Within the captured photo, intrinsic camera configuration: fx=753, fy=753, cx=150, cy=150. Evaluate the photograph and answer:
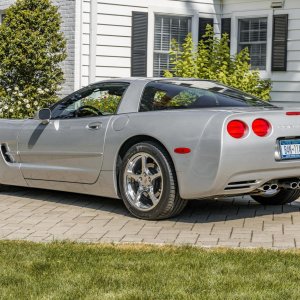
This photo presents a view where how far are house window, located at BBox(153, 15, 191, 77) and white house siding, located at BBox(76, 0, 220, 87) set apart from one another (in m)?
0.25

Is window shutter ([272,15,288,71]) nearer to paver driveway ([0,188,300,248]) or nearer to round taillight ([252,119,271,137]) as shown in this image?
paver driveway ([0,188,300,248])

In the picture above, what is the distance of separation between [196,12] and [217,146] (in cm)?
984

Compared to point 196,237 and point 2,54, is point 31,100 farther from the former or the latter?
point 196,237

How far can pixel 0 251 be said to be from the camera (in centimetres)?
564

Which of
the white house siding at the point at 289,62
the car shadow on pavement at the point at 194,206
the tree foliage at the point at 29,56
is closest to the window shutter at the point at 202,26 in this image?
the white house siding at the point at 289,62

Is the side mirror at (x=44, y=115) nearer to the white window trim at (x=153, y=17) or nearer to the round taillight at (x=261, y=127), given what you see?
the round taillight at (x=261, y=127)

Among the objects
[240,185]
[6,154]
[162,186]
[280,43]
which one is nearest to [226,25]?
[280,43]

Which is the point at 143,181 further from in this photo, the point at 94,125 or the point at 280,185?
the point at 280,185

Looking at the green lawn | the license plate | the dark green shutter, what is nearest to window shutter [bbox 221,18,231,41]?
the dark green shutter

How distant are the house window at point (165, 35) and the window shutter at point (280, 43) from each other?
1.85m

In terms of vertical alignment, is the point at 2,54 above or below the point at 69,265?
above

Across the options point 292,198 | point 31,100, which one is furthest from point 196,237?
point 31,100

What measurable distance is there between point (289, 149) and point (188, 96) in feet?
3.65

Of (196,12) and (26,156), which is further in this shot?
(196,12)
